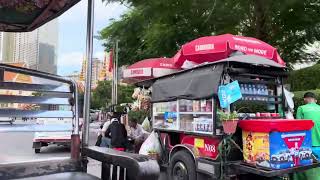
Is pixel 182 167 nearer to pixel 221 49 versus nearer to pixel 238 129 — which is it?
pixel 238 129

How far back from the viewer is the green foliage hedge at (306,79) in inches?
506

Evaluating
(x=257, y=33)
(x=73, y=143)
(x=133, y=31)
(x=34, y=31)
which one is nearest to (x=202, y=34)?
(x=257, y=33)

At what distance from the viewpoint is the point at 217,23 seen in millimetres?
11305

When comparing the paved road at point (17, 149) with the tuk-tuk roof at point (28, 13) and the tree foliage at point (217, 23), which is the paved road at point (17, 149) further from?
the tree foliage at point (217, 23)

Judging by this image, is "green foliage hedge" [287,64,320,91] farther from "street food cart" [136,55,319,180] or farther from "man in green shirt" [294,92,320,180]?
"street food cart" [136,55,319,180]

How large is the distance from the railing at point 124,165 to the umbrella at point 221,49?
482 centimetres

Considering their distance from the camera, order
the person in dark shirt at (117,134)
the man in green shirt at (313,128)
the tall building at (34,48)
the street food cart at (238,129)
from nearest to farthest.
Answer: the tall building at (34,48)
the street food cart at (238,129)
the man in green shirt at (313,128)
the person in dark shirt at (117,134)

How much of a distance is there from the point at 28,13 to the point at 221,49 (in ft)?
14.3

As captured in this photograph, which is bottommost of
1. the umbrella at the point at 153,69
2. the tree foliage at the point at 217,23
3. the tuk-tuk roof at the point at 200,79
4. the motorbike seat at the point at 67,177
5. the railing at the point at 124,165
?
the motorbike seat at the point at 67,177

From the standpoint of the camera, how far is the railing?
2406mm

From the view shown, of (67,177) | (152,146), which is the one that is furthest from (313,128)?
(67,177)

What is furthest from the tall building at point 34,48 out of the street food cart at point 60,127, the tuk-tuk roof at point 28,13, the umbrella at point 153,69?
the umbrella at point 153,69

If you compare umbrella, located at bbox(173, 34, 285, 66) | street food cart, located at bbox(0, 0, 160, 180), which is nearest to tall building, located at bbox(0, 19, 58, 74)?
street food cart, located at bbox(0, 0, 160, 180)

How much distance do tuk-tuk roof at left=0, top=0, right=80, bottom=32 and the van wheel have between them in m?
3.82
